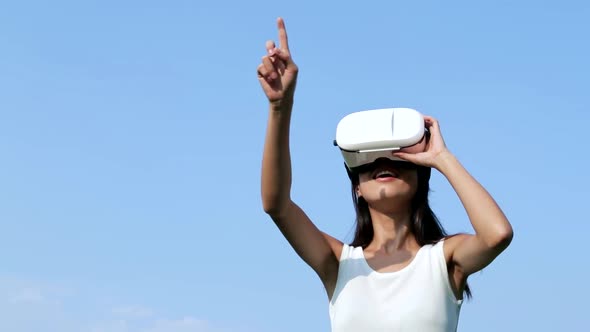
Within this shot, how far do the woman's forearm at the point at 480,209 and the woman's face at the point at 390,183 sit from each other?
366 millimetres

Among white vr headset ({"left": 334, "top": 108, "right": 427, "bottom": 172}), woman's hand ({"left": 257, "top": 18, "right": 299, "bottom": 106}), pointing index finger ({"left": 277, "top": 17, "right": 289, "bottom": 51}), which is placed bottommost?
white vr headset ({"left": 334, "top": 108, "right": 427, "bottom": 172})

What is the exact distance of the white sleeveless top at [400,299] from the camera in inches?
267

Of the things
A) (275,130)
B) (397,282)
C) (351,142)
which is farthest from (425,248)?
(275,130)

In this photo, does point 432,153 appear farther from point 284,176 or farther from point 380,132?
point 284,176

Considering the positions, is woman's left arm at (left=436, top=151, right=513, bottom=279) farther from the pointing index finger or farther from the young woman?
the pointing index finger

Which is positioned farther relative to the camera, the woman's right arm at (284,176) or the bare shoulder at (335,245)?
the bare shoulder at (335,245)

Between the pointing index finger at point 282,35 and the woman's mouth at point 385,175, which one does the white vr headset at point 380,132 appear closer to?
the woman's mouth at point 385,175

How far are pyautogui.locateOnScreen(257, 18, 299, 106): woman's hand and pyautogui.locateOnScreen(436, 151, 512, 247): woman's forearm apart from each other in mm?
1116

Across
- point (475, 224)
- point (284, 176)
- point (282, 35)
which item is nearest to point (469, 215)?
point (475, 224)

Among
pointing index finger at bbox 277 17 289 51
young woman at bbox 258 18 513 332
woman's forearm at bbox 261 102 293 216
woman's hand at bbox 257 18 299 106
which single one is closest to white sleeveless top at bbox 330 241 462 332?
young woman at bbox 258 18 513 332

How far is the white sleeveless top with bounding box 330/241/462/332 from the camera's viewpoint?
267 inches

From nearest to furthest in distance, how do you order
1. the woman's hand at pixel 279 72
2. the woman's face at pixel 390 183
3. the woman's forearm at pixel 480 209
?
the woman's hand at pixel 279 72 → the woman's forearm at pixel 480 209 → the woman's face at pixel 390 183

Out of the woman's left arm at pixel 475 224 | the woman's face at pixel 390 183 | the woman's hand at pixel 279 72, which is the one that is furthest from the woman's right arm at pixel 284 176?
the woman's left arm at pixel 475 224

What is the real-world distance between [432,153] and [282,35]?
1.20m
